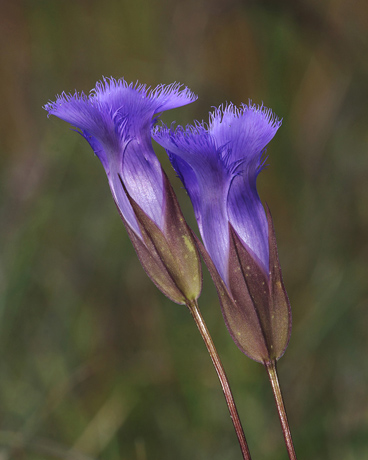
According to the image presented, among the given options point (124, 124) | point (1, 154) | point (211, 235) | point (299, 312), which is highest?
point (1, 154)

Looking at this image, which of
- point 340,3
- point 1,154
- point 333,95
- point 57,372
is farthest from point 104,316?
point 340,3

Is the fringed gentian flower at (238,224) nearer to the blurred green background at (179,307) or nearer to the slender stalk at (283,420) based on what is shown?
the slender stalk at (283,420)

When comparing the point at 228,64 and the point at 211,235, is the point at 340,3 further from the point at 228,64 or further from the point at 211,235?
the point at 211,235

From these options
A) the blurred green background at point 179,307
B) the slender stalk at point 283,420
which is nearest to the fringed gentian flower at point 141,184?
the slender stalk at point 283,420

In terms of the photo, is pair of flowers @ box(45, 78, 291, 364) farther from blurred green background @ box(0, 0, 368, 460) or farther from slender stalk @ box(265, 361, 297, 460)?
blurred green background @ box(0, 0, 368, 460)

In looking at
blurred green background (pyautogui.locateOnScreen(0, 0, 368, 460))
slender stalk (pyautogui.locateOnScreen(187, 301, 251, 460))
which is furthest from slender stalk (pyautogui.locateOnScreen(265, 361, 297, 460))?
blurred green background (pyautogui.locateOnScreen(0, 0, 368, 460))

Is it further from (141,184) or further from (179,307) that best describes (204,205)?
(179,307)
